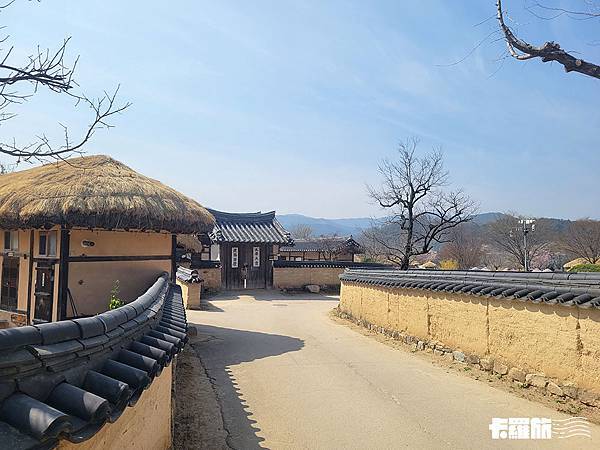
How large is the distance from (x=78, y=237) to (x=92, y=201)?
0.79 metres

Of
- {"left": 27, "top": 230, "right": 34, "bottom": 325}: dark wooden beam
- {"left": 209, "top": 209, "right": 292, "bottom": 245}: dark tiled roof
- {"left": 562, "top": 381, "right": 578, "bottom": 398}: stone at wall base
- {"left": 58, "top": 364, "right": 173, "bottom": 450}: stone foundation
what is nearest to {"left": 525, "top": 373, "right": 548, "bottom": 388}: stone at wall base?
{"left": 562, "top": 381, "right": 578, "bottom": 398}: stone at wall base

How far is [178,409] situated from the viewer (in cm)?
598

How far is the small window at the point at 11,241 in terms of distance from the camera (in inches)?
360

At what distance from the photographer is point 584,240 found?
33.1 meters

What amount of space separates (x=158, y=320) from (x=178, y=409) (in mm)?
2083

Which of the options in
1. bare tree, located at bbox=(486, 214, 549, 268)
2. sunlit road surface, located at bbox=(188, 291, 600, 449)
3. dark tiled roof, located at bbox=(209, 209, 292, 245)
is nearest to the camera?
sunlit road surface, located at bbox=(188, 291, 600, 449)

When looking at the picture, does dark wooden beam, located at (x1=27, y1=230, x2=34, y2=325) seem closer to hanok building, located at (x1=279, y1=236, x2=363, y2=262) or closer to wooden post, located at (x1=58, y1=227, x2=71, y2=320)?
wooden post, located at (x1=58, y1=227, x2=71, y2=320)

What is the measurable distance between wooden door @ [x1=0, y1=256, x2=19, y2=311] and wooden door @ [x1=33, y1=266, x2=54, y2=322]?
0.97 metres

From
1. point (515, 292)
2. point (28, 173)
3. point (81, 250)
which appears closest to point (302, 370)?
point (515, 292)

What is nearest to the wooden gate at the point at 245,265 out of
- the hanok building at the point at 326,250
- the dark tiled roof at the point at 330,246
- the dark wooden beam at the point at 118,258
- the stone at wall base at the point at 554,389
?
the hanok building at the point at 326,250

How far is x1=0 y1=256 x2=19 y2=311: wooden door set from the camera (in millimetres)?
9109

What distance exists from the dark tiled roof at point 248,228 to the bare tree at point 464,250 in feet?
46.7

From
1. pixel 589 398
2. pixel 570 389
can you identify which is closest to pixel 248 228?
pixel 570 389

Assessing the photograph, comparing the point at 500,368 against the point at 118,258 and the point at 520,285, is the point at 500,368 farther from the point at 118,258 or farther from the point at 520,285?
the point at 118,258
